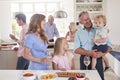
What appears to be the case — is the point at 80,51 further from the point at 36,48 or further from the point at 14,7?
the point at 14,7

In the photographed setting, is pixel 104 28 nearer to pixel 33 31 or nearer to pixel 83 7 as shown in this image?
pixel 33 31

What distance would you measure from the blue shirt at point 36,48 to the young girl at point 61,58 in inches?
7.0

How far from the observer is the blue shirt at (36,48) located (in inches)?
109

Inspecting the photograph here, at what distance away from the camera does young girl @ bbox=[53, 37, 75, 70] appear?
9.90 ft

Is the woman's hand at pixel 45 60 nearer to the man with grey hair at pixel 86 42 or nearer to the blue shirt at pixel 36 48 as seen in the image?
A: the blue shirt at pixel 36 48

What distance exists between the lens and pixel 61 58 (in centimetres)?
304

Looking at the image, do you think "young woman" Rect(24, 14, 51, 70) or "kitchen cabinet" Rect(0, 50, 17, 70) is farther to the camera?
"kitchen cabinet" Rect(0, 50, 17, 70)

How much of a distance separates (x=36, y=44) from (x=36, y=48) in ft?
0.18

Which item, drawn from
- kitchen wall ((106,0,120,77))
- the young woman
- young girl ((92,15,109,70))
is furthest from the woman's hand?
kitchen wall ((106,0,120,77))

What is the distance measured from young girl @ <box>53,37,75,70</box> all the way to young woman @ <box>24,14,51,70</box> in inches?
7.5

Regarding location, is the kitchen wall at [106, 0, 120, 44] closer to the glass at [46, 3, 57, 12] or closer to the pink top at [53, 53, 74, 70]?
the glass at [46, 3, 57, 12]

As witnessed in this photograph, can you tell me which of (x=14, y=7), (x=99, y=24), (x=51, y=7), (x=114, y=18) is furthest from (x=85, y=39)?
(x=14, y=7)

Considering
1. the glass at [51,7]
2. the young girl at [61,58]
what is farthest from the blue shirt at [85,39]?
the glass at [51,7]

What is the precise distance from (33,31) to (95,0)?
16.3 ft
